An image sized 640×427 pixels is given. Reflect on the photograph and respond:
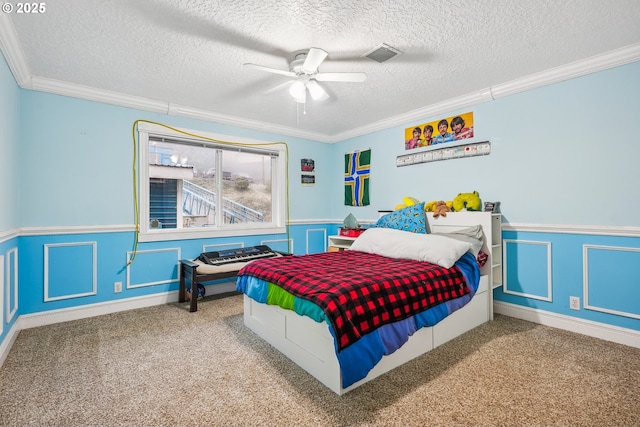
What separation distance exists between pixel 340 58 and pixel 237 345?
104 inches

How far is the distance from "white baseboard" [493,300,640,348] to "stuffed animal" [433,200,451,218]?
114 cm

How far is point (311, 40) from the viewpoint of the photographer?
2.33m

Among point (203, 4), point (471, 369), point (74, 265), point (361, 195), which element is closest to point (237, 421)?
point (471, 369)

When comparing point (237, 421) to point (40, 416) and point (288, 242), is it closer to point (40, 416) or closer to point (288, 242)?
point (40, 416)

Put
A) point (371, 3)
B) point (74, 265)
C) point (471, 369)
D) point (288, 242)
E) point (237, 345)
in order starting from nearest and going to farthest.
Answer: point (371, 3), point (471, 369), point (237, 345), point (74, 265), point (288, 242)

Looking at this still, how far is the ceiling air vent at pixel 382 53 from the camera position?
95.6 inches

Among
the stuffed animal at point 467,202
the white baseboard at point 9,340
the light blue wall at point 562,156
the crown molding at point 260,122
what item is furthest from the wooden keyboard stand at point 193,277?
the light blue wall at point 562,156

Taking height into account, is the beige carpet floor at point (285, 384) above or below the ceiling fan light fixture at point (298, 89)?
below

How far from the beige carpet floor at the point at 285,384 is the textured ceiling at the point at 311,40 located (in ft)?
8.08

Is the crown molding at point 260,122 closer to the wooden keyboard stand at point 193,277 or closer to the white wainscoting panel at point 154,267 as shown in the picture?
the white wainscoting panel at point 154,267

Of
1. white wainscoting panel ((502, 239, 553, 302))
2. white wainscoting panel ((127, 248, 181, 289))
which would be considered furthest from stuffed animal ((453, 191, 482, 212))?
white wainscoting panel ((127, 248, 181, 289))

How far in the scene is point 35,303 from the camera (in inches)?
117

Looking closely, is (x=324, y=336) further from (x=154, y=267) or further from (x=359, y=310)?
(x=154, y=267)

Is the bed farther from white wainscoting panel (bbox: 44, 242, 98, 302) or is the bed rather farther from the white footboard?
white wainscoting panel (bbox: 44, 242, 98, 302)
